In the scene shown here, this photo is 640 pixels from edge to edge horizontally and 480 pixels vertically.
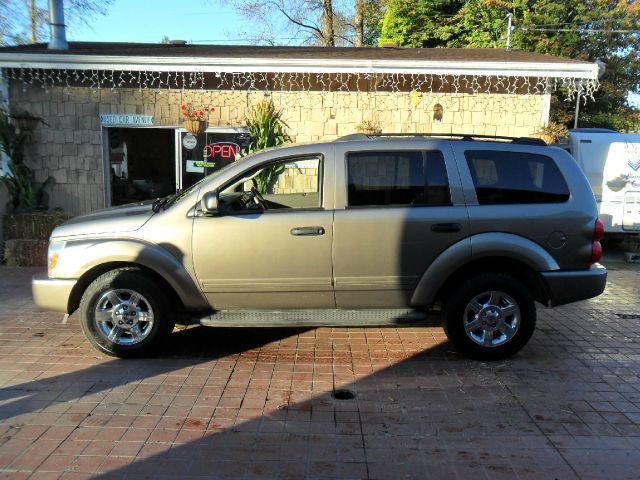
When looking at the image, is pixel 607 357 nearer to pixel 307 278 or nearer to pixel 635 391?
pixel 635 391

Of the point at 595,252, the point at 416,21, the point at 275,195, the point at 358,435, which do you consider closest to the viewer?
the point at 358,435

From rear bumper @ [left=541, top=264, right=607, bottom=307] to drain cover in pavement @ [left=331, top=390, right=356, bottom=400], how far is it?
209cm

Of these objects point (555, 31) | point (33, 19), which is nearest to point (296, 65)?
point (33, 19)

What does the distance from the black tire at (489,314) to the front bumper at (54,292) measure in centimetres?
348

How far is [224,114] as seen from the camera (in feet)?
32.9

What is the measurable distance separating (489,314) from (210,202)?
9.01ft

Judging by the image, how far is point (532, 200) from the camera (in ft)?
15.9

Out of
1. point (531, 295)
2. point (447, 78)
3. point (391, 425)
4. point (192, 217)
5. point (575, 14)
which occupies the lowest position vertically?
point (391, 425)

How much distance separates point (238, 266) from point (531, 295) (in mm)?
2765

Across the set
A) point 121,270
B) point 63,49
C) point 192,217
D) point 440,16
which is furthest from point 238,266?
point 440,16

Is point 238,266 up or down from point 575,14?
A: down

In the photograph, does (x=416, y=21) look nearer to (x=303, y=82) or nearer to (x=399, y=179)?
(x=303, y=82)

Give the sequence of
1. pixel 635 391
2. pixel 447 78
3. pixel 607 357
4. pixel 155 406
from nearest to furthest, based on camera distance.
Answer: pixel 155 406 → pixel 635 391 → pixel 607 357 → pixel 447 78

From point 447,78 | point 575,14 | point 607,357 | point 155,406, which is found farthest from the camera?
point 575,14
